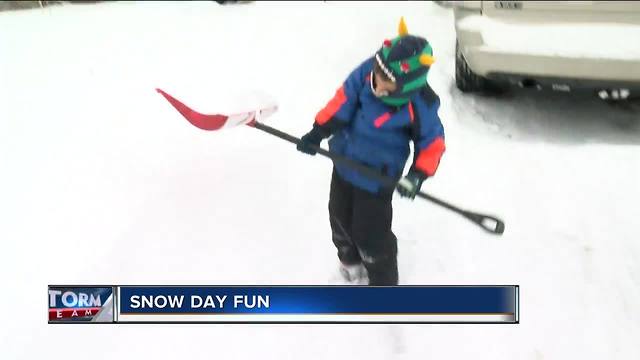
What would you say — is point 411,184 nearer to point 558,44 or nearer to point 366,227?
point 366,227

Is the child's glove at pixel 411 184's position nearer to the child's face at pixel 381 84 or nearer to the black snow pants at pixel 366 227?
the black snow pants at pixel 366 227

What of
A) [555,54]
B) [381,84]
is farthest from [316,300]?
[555,54]

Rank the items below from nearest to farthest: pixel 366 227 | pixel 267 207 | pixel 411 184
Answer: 1. pixel 411 184
2. pixel 366 227
3. pixel 267 207

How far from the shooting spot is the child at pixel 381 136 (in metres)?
1.80

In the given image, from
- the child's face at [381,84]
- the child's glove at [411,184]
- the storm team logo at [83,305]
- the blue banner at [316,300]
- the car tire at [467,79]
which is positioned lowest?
the storm team logo at [83,305]

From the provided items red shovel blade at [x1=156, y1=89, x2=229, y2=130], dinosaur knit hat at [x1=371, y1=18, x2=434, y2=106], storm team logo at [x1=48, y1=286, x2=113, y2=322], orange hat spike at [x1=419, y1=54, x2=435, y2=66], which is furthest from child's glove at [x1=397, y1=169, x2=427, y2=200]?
storm team logo at [x1=48, y1=286, x2=113, y2=322]

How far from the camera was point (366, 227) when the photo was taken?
2158mm

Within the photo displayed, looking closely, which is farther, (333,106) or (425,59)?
(333,106)

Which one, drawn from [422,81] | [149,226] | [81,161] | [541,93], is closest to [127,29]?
[81,161]

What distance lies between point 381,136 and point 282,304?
2.34 feet

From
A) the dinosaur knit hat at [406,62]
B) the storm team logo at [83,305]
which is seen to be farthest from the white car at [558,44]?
the storm team logo at [83,305]

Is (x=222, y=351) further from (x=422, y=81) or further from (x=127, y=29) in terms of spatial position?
(x=127, y=29)

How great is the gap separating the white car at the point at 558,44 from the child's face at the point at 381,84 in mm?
1665

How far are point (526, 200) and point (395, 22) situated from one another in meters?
3.14
